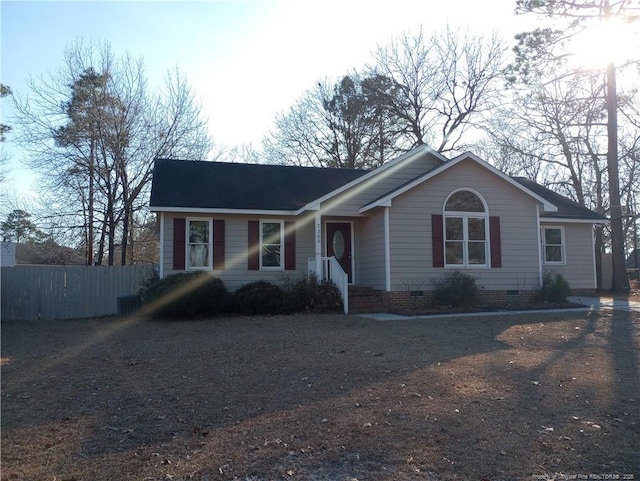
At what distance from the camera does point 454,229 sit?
51.9ft

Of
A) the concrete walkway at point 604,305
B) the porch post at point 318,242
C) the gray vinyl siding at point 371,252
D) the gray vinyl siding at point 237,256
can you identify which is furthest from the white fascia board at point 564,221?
the gray vinyl siding at point 237,256

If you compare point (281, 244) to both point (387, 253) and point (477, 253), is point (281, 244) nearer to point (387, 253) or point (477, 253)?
point (387, 253)

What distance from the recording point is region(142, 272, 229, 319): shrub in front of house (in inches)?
532

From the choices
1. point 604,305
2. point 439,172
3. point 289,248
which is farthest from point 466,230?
point 289,248

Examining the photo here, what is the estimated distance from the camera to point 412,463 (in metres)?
4.06

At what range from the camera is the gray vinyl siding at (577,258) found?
19047 mm

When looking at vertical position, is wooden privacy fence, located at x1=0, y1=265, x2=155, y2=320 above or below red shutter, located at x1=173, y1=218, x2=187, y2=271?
below

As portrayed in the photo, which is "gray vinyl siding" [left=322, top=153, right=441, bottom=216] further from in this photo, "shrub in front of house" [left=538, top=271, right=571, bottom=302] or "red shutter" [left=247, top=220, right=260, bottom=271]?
"shrub in front of house" [left=538, top=271, right=571, bottom=302]

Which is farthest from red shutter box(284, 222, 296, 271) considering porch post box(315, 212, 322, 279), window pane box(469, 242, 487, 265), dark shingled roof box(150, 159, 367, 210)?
window pane box(469, 242, 487, 265)

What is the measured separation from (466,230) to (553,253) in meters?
5.22

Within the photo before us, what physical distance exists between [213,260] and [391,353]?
29.5ft

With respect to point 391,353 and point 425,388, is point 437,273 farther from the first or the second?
point 425,388

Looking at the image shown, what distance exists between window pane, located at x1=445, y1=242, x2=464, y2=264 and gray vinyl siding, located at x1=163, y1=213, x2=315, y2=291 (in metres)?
4.31

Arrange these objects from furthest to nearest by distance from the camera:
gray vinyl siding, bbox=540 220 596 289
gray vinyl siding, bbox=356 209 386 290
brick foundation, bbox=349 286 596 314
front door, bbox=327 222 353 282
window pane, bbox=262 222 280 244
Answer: gray vinyl siding, bbox=540 220 596 289 < front door, bbox=327 222 353 282 < window pane, bbox=262 222 280 244 < gray vinyl siding, bbox=356 209 386 290 < brick foundation, bbox=349 286 596 314
